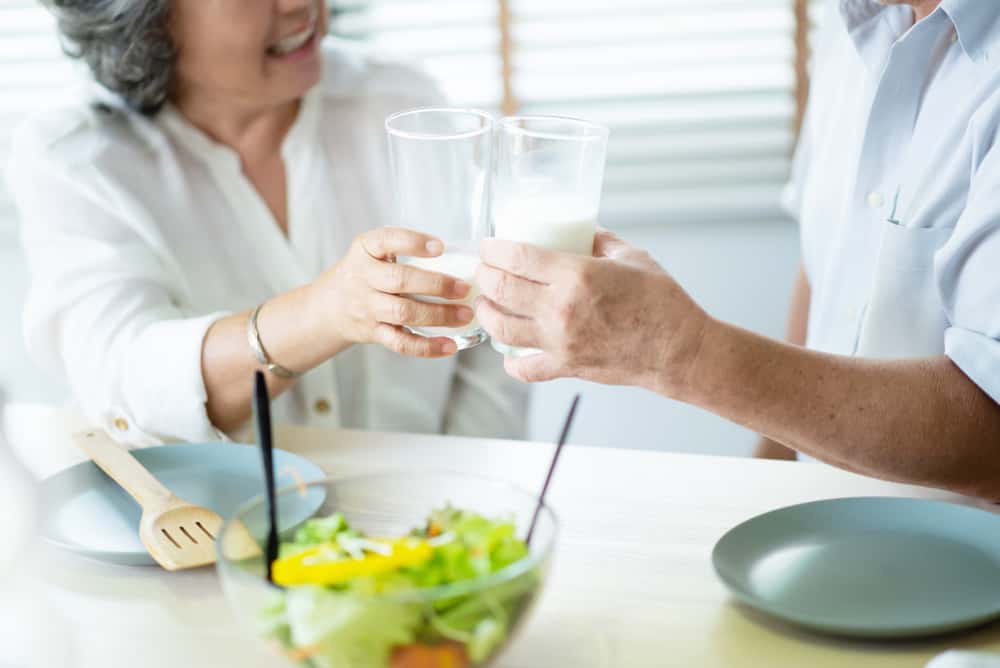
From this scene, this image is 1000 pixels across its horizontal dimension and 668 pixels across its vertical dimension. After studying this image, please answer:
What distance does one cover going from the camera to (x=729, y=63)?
118 inches

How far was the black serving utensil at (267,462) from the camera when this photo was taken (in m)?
0.97

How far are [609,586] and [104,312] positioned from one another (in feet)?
2.88

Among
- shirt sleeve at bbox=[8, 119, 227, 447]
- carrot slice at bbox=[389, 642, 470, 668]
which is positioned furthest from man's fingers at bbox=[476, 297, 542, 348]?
shirt sleeve at bbox=[8, 119, 227, 447]

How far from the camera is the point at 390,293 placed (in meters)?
1.28

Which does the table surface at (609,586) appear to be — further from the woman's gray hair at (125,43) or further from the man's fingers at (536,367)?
the woman's gray hair at (125,43)

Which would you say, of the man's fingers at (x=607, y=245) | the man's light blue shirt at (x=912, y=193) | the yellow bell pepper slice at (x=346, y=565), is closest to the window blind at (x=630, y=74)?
the man's light blue shirt at (x=912, y=193)

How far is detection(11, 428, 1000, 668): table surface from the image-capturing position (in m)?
0.98

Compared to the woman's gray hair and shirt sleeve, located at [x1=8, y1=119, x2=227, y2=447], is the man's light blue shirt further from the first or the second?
the woman's gray hair

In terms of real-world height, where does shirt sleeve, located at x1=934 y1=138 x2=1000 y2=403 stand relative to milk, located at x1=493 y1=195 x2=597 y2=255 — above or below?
below

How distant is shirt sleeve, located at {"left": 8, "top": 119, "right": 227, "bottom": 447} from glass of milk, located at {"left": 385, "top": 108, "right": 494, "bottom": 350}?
1.45 feet

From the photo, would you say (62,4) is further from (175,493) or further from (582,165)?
(582,165)

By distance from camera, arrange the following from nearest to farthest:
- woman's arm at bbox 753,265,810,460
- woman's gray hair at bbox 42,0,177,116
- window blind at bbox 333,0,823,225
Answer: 1. woman's gray hair at bbox 42,0,177,116
2. woman's arm at bbox 753,265,810,460
3. window blind at bbox 333,0,823,225

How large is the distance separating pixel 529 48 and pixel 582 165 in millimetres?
1958

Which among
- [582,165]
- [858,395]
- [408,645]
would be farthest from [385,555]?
[858,395]
